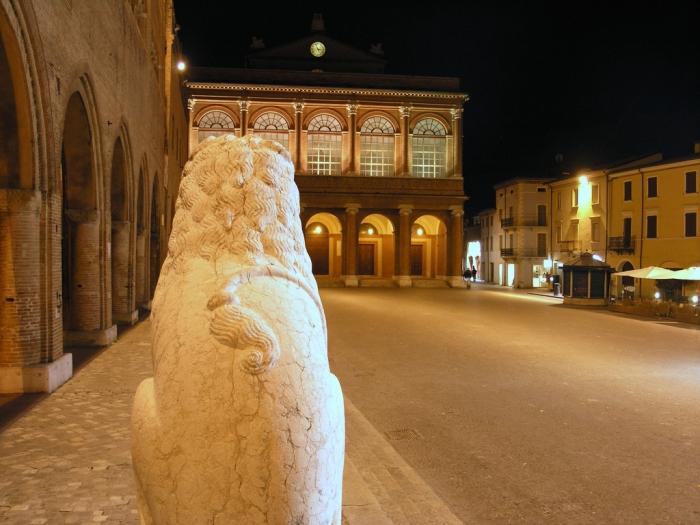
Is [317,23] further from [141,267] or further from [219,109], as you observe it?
[141,267]

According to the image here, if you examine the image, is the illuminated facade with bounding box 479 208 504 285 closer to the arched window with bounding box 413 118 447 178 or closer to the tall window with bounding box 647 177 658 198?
the arched window with bounding box 413 118 447 178

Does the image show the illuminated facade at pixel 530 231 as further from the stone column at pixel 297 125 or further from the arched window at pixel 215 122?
the arched window at pixel 215 122

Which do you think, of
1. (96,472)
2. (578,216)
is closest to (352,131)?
(578,216)

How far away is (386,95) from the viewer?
1554 inches

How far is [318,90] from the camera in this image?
3916cm

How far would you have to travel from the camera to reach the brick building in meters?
7.42

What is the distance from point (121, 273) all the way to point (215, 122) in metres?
27.3

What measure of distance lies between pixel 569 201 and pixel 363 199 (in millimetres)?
13716

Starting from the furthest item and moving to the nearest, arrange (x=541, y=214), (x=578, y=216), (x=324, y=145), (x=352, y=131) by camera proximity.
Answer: (x=541, y=214) → (x=324, y=145) → (x=352, y=131) → (x=578, y=216)

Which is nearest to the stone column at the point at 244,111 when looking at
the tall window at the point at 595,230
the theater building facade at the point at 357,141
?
the theater building facade at the point at 357,141

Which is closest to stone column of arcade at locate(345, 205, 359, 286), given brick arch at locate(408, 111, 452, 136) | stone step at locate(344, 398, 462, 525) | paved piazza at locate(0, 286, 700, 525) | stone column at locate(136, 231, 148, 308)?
brick arch at locate(408, 111, 452, 136)

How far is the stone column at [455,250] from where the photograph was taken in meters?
38.5

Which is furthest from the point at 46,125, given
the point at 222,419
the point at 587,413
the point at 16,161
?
the point at 587,413

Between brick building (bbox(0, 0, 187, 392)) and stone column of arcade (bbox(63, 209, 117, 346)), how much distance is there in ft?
0.06
